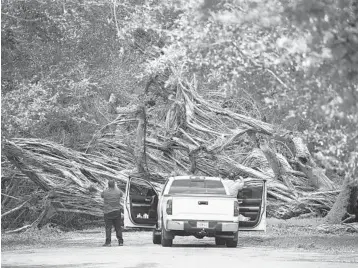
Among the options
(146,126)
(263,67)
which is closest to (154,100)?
(146,126)

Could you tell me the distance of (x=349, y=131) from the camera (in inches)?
498

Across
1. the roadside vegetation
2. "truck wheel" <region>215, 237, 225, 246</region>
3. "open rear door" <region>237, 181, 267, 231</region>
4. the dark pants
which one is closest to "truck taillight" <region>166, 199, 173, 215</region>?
the dark pants

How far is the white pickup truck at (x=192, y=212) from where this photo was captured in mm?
22812

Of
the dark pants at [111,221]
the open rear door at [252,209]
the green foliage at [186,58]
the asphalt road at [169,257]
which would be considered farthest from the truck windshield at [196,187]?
the green foliage at [186,58]

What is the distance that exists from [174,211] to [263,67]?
31.9 feet

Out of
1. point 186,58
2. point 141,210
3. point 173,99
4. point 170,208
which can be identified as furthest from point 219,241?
point 186,58

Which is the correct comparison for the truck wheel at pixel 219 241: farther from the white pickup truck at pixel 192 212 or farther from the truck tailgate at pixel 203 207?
the truck tailgate at pixel 203 207

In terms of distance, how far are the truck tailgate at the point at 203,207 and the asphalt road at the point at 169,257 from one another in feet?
2.61

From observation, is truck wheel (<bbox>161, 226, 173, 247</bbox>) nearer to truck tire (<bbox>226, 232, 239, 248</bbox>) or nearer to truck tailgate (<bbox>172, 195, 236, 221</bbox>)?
truck tailgate (<bbox>172, 195, 236, 221</bbox>)

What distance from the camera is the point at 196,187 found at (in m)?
24.3

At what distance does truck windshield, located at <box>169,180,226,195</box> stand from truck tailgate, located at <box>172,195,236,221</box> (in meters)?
0.99

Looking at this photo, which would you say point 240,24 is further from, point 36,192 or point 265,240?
point 36,192

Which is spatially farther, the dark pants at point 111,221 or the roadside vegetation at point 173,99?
the dark pants at point 111,221

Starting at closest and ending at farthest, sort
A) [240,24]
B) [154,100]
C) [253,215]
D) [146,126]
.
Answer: [240,24] → [253,215] → [154,100] → [146,126]
